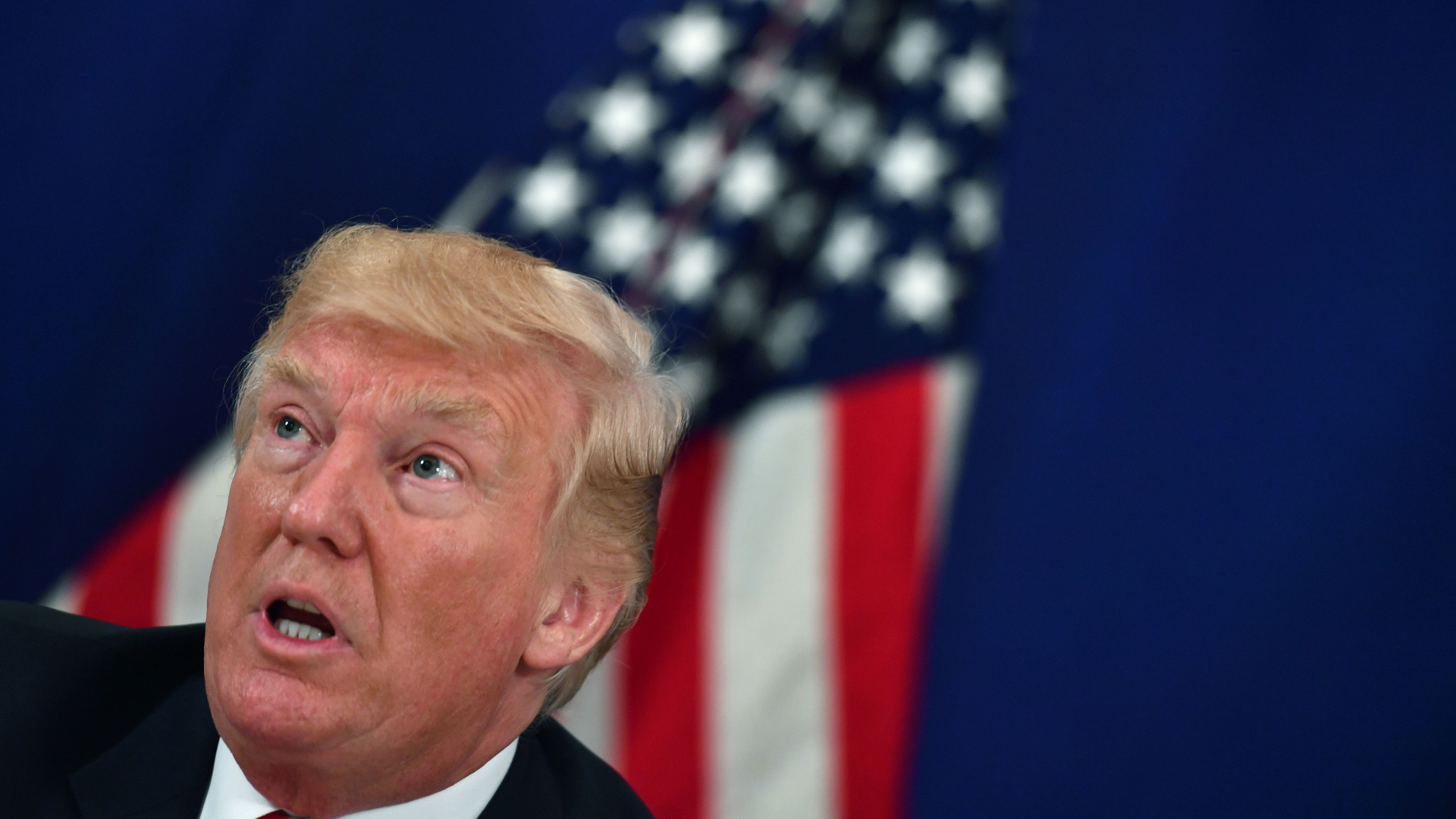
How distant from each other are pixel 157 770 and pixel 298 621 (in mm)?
296

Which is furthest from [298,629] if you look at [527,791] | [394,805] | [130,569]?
[130,569]

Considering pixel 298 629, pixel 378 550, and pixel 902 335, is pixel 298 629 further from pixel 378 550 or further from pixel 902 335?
pixel 902 335

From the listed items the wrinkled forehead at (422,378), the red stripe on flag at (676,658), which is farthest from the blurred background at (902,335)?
the wrinkled forehead at (422,378)

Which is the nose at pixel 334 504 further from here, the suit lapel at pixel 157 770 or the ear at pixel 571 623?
the suit lapel at pixel 157 770

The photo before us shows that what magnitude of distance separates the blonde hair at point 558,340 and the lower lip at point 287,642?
0.23 m

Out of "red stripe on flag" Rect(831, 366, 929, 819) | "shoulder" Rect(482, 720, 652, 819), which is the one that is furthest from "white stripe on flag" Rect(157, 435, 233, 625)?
"red stripe on flag" Rect(831, 366, 929, 819)

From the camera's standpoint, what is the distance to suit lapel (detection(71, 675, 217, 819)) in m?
1.31

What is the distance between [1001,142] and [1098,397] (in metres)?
0.47

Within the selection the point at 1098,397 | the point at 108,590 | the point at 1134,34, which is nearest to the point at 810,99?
the point at 1134,34

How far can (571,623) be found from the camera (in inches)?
53.1

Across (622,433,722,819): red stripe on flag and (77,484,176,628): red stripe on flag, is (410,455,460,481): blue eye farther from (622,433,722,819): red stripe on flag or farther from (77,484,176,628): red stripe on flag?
(77,484,176,628): red stripe on flag

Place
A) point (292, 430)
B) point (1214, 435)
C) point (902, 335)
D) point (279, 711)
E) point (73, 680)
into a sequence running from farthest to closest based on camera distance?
point (902, 335), point (1214, 435), point (73, 680), point (292, 430), point (279, 711)

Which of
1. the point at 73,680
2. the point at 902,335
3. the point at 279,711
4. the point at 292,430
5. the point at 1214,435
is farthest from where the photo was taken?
the point at 902,335

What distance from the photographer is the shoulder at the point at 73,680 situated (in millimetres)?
1335
